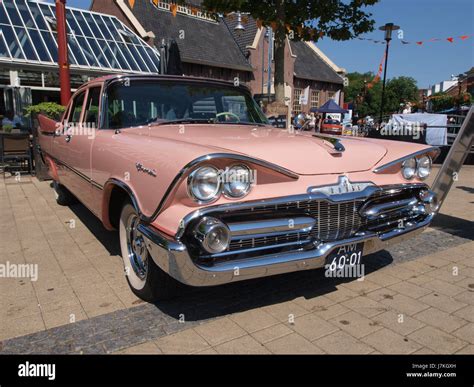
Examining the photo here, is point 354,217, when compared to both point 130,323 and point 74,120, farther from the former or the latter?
point 74,120

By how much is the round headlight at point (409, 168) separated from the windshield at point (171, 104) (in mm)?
1602

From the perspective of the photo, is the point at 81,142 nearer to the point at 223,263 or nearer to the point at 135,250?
the point at 135,250

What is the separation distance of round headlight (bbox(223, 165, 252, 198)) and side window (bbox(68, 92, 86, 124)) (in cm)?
290

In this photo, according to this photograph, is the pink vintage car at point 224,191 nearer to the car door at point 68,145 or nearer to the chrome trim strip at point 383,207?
the chrome trim strip at point 383,207

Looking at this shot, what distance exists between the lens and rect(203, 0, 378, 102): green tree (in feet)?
27.4

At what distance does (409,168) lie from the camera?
10.3 feet

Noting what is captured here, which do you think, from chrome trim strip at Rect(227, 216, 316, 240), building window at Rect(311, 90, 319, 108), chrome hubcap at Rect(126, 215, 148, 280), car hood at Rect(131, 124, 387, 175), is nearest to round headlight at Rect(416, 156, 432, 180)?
car hood at Rect(131, 124, 387, 175)

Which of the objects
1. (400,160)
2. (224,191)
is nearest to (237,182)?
(224,191)

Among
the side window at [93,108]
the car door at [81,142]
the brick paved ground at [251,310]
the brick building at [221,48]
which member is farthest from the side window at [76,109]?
the brick building at [221,48]

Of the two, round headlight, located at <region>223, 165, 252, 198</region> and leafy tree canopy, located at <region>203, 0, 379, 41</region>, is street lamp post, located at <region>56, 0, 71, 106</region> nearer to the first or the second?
leafy tree canopy, located at <region>203, 0, 379, 41</region>

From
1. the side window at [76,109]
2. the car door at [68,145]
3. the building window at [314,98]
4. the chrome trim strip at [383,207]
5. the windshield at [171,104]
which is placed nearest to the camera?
the chrome trim strip at [383,207]

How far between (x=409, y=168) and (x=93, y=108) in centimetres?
305

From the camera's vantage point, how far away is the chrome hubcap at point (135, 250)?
2.92 m

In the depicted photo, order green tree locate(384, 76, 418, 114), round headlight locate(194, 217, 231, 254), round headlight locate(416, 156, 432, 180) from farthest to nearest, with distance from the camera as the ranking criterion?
1. green tree locate(384, 76, 418, 114)
2. round headlight locate(416, 156, 432, 180)
3. round headlight locate(194, 217, 231, 254)
